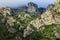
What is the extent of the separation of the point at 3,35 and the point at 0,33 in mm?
3669

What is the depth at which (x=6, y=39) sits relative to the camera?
198m

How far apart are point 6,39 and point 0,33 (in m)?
7.31

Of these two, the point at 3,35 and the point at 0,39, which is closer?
the point at 0,39

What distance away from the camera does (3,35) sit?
200 meters

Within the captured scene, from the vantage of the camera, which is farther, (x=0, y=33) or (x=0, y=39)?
(x=0, y=33)

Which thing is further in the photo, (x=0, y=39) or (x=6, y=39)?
(x=6, y=39)

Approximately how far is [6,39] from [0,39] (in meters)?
16.6

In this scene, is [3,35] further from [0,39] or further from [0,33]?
[0,39]

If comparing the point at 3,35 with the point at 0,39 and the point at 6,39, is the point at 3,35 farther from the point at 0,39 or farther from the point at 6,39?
the point at 0,39

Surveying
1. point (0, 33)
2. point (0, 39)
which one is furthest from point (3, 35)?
point (0, 39)

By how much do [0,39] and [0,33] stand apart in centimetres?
1682

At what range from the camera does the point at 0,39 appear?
7146 inches

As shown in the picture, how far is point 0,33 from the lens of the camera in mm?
197750
